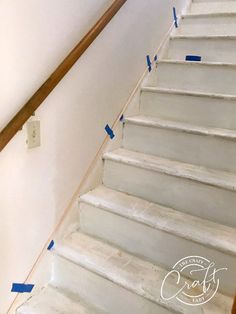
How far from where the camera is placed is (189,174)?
135 centimetres

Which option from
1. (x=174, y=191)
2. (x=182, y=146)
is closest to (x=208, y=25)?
(x=182, y=146)

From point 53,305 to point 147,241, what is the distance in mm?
513

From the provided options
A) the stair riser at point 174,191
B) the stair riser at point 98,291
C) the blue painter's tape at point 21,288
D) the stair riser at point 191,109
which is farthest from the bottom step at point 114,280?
the stair riser at point 191,109

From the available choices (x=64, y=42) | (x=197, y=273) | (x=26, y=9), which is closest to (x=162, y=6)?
(x=64, y=42)

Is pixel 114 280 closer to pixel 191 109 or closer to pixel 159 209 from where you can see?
pixel 159 209

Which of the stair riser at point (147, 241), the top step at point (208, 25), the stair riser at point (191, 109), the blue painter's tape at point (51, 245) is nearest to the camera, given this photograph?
the stair riser at point (147, 241)

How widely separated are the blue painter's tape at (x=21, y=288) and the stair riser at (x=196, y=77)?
1431mm

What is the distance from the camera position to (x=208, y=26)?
6.69 ft

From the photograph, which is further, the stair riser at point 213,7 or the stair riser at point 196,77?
the stair riser at point 213,7

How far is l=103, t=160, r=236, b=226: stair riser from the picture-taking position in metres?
1.27

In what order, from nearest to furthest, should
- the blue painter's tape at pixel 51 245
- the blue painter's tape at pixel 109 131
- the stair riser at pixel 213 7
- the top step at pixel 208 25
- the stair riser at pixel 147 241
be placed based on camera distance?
the stair riser at pixel 147 241 → the blue painter's tape at pixel 51 245 → the blue painter's tape at pixel 109 131 → the top step at pixel 208 25 → the stair riser at pixel 213 7

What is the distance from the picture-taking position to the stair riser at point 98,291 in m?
1.15

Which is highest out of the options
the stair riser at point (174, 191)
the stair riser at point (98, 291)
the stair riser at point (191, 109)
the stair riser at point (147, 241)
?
the stair riser at point (191, 109)

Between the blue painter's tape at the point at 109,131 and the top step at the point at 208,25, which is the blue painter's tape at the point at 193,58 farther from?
the blue painter's tape at the point at 109,131
